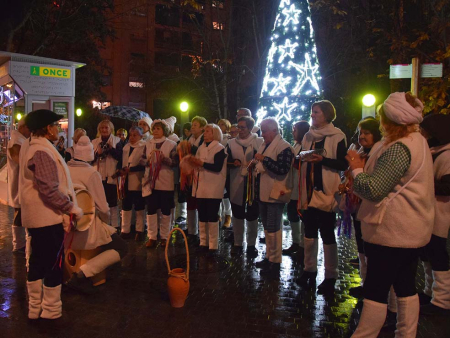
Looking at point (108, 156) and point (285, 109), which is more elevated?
point (285, 109)

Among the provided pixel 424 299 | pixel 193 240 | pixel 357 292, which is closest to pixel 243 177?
pixel 193 240

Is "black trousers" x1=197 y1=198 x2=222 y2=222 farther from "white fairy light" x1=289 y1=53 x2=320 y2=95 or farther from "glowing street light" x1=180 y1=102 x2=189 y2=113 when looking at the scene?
"glowing street light" x1=180 y1=102 x2=189 y2=113

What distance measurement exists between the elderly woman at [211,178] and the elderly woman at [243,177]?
0.26 meters

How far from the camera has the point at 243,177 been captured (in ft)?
25.5

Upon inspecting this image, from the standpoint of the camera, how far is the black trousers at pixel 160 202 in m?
8.14

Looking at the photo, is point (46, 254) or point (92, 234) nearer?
point (46, 254)

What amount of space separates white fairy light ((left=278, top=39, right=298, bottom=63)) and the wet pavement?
4283 millimetres

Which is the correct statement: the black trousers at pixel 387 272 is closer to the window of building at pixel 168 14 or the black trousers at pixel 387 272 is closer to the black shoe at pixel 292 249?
the black shoe at pixel 292 249

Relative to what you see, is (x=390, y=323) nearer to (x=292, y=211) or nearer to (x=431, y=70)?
(x=292, y=211)

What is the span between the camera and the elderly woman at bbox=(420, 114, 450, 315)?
5004 mm

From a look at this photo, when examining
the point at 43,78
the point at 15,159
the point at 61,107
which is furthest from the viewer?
the point at 61,107

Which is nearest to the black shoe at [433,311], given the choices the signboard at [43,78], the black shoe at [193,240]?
the black shoe at [193,240]

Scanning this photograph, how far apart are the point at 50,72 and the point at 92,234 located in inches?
314

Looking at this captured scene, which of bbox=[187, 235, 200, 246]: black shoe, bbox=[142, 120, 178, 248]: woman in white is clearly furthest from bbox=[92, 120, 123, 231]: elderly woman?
bbox=[187, 235, 200, 246]: black shoe
